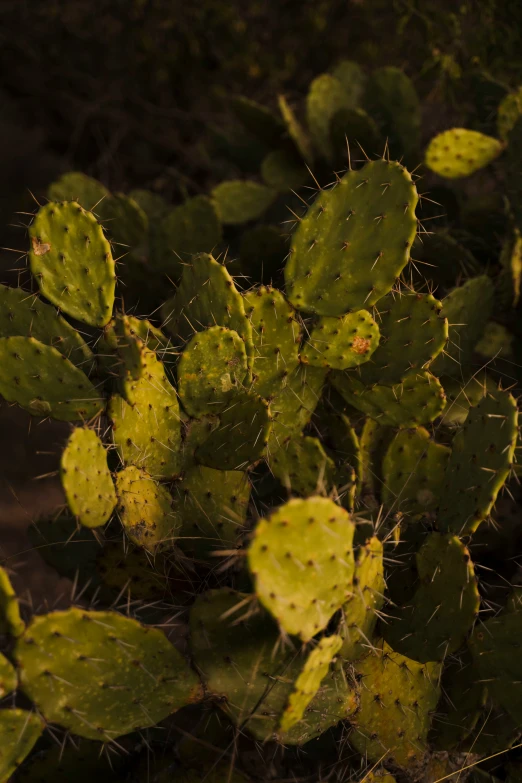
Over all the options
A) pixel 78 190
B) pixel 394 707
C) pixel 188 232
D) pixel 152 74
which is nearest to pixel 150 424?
pixel 394 707

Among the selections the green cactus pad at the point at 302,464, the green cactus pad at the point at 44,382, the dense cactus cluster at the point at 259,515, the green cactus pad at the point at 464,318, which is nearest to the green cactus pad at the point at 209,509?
the dense cactus cluster at the point at 259,515

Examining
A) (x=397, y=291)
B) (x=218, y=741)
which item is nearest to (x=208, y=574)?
(x=218, y=741)

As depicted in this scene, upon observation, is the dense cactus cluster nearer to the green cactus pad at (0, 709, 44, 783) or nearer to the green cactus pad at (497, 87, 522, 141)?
the green cactus pad at (0, 709, 44, 783)

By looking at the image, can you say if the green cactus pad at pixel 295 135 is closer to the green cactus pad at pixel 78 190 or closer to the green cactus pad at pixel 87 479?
the green cactus pad at pixel 78 190

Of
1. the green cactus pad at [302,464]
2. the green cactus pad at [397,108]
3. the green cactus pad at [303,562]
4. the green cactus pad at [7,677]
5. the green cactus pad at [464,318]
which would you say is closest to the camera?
the green cactus pad at [303,562]

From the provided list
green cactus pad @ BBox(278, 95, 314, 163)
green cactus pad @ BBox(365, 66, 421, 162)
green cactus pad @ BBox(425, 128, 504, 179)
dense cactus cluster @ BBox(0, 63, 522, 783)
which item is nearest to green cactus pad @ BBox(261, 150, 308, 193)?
green cactus pad @ BBox(278, 95, 314, 163)

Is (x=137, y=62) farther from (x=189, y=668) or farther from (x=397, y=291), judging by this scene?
(x=189, y=668)

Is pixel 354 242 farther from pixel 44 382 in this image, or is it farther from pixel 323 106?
pixel 323 106
